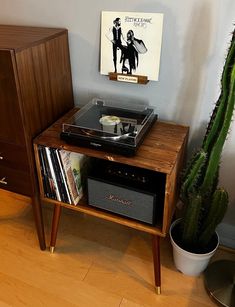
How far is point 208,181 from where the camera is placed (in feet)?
3.76

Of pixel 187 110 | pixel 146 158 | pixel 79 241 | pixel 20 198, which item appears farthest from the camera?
pixel 20 198

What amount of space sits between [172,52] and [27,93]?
57 centimetres

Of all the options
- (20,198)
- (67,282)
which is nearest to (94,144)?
(67,282)

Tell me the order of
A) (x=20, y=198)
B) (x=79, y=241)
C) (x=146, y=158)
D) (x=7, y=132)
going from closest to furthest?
(x=146, y=158) → (x=7, y=132) → (x=79, y=241) → (x=20, y=198)

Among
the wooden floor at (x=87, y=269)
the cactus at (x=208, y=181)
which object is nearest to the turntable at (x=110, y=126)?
the cactus at (x=208, y=181)

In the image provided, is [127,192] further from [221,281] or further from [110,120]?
[221,281]

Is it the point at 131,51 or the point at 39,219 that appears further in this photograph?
the point at 39,219

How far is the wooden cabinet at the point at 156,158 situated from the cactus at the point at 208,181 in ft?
0.23

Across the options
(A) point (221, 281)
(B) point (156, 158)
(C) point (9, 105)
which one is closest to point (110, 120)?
(B) point (156, 158)

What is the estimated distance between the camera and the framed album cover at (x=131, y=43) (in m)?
1.17

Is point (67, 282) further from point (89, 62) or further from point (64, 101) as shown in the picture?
point (89, 62)

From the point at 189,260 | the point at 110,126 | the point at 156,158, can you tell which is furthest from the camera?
the point at 189,260

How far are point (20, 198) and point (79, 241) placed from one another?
1.66ft

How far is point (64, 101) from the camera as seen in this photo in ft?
4.50
